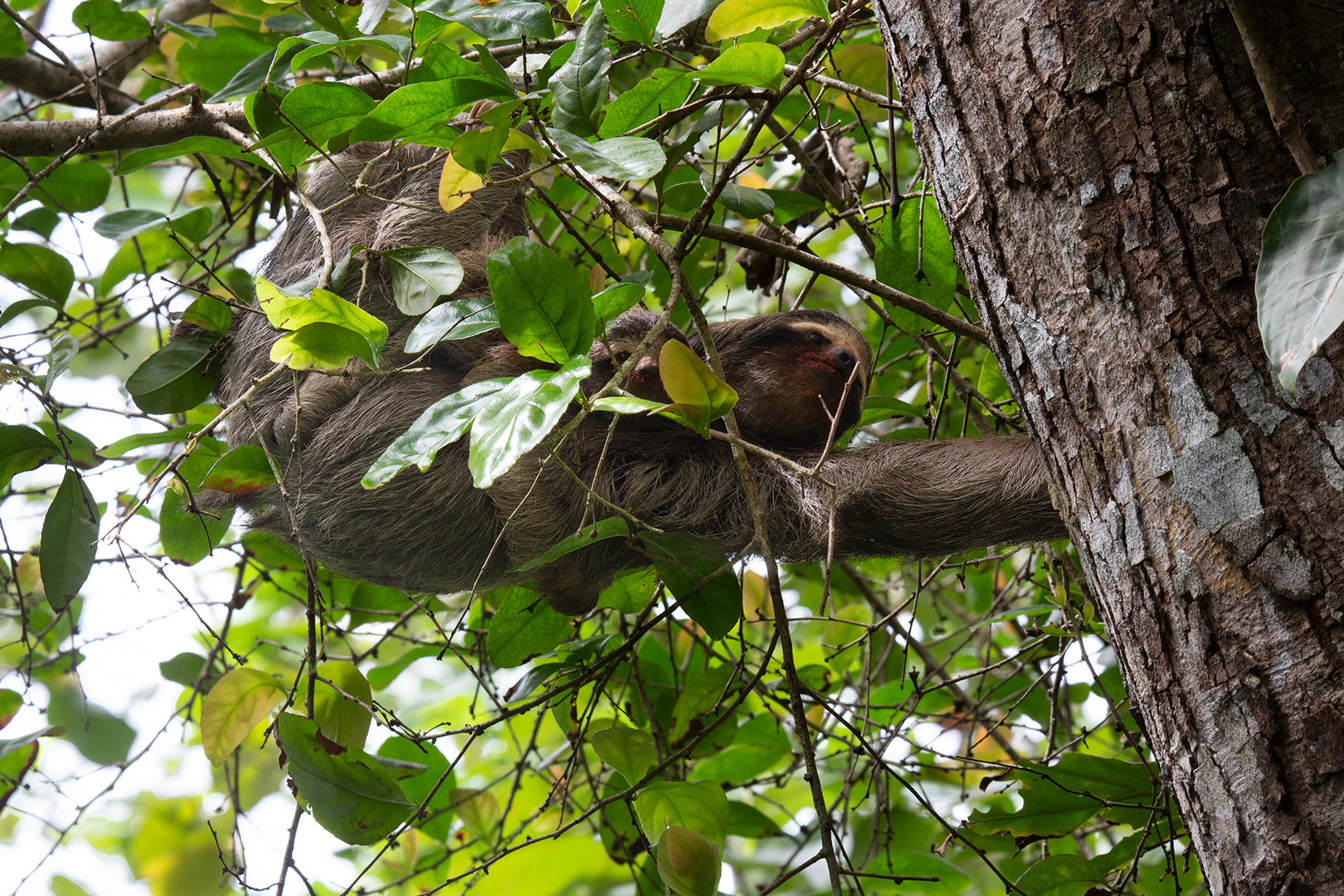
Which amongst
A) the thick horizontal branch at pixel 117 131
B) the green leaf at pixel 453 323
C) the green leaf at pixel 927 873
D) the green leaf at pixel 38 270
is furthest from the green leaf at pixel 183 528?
the green leaf at pixel 927 873

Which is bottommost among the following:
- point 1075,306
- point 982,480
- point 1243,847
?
point 1243,847

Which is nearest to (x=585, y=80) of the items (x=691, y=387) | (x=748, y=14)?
(x=748, y=14)

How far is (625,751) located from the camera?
2.83 metres

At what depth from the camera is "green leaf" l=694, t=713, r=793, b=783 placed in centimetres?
409

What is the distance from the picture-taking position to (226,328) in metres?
3.35

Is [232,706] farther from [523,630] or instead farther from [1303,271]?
[1303,271]

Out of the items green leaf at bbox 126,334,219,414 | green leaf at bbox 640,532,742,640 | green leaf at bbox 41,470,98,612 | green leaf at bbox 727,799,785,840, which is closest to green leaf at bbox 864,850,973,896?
green leaf at bbox 727,799,785,840

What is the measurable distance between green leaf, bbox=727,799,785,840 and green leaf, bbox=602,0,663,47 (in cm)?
283

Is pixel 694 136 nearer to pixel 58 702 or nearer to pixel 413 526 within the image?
pixel 413 526

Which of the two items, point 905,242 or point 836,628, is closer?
point 905,242

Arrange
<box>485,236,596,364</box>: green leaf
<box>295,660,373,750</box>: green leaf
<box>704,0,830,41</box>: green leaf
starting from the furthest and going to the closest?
<box>295,660,373,750</box>: green leaf < <box>704,0,830,41</box>: green leaf < <box>485,236,596,364</box>: green leaf

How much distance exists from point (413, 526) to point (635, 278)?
169cm

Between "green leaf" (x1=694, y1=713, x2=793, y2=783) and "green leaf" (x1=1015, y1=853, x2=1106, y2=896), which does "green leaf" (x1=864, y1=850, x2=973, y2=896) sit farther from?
"green leaf" (x1=694, y1=713, x2=793, y2=783)

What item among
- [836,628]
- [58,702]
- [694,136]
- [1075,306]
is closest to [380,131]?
[694,136]
